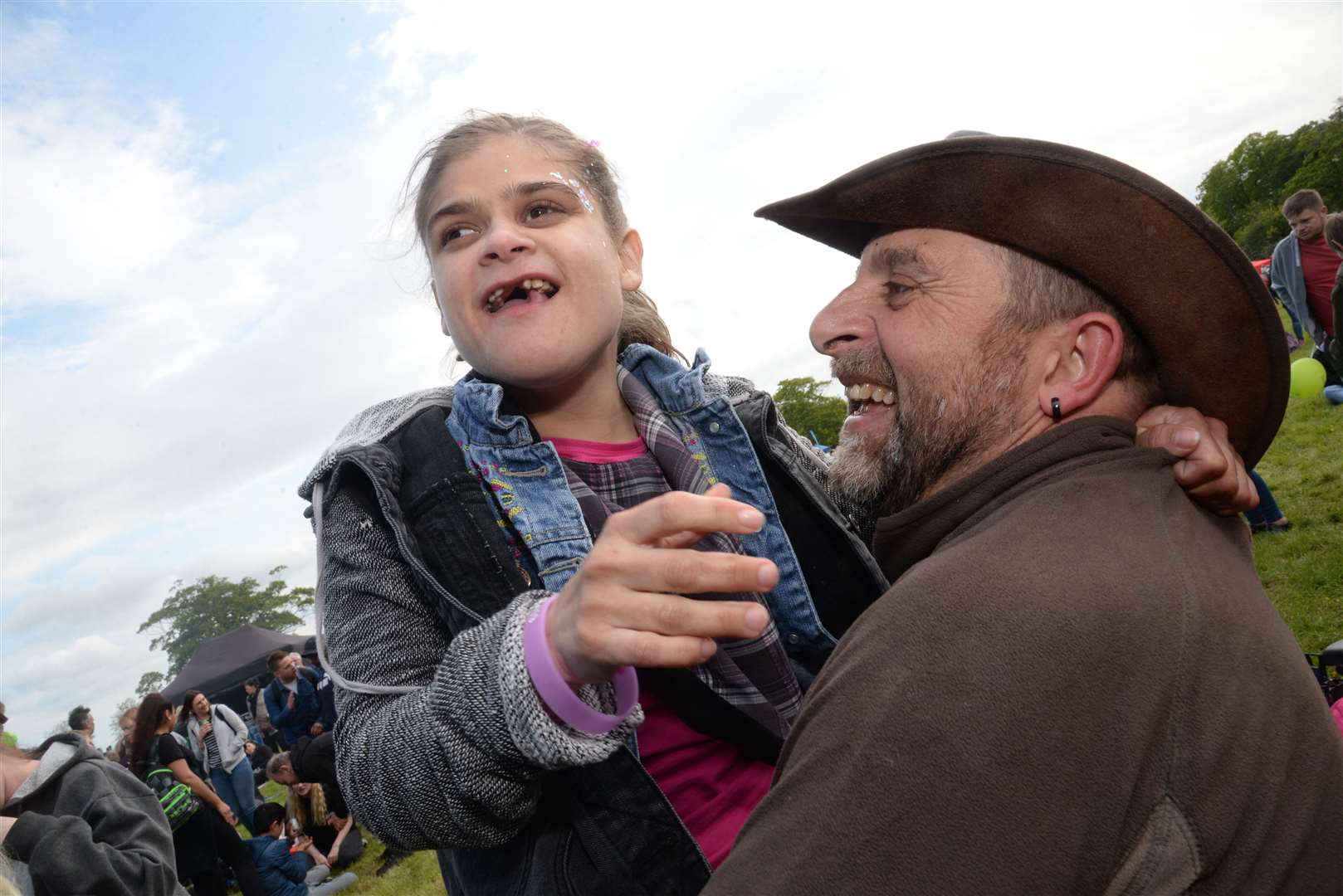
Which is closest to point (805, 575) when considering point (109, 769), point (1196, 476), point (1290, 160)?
point (1196, 476)

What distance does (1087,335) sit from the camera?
186 cm

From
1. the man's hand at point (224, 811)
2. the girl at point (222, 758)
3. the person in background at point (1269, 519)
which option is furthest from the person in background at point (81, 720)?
the person in background at point (1269, 519)

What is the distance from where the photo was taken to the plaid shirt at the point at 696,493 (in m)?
1.98

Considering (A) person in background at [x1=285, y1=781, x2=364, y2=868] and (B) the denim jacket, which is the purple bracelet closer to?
(B) the denim jacket

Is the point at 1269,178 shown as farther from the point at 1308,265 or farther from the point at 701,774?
the point at 701,774

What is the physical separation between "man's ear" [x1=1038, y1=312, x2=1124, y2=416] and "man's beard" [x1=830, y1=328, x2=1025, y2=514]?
0.23ft

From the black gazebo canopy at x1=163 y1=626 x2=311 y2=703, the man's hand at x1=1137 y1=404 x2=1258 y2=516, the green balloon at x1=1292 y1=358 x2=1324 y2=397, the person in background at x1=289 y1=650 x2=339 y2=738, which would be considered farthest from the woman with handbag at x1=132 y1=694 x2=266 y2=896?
the black gazebo canopy at x1=163 y1=626 x2=311 y2=703

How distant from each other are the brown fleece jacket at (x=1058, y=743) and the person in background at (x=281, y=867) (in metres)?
8.25

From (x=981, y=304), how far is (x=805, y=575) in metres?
0.88

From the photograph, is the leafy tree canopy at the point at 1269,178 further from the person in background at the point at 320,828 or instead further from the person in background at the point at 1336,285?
the person in background at the point at 320,828

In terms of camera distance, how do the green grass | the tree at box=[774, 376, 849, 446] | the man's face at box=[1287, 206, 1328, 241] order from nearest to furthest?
the green grass < the man's face at box=[1287, 206, 1328, 241] < the tree at box=[774, 376, 849, 446]

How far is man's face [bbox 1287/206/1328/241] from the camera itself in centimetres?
958

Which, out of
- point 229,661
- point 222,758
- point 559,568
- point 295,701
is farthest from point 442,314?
point 229,661

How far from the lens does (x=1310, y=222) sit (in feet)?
31.5
